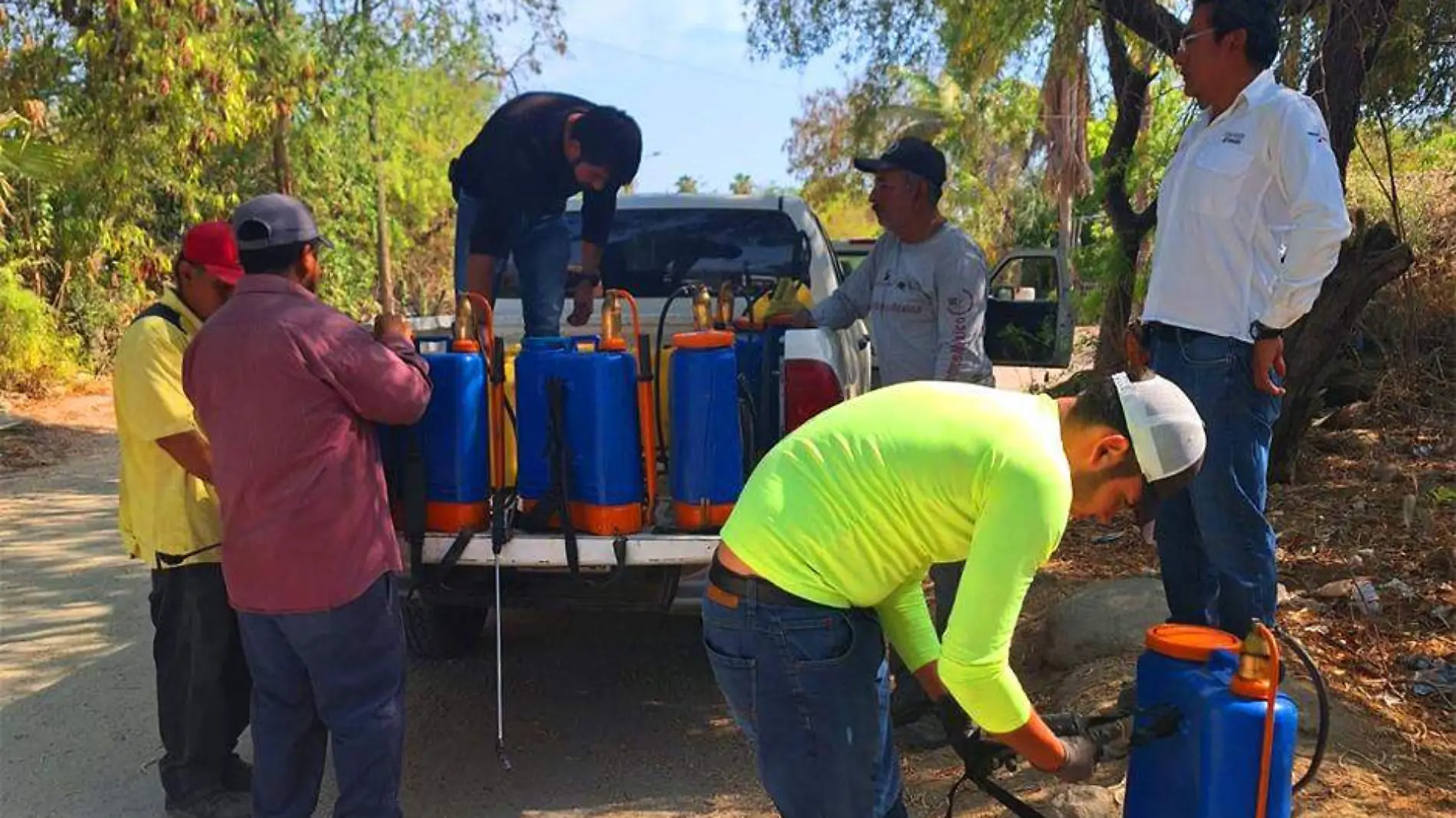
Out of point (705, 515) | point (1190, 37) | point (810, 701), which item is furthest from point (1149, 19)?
point (810, 701)

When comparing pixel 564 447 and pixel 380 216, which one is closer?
pixel 564 447

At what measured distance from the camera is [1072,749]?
6.54ft

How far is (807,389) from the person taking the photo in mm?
3543

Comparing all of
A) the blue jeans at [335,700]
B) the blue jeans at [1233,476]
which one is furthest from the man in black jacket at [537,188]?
the blue jeans at [1233,476]

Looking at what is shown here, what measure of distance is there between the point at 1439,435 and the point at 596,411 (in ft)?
18.6

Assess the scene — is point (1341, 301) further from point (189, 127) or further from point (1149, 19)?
point (189, 127)

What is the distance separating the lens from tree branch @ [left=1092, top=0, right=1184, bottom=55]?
5398 millimetres

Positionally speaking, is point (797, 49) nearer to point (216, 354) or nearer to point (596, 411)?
point (596, 411)

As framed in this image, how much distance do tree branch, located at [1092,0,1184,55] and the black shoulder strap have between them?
436cm

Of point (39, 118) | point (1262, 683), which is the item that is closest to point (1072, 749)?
point (1262, 683)

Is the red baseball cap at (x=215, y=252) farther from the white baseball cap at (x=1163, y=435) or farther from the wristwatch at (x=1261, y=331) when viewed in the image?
the wristwatch at (x=1261, y=331)

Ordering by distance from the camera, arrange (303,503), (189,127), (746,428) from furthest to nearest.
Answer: (189,127), (746,428), (303,503)

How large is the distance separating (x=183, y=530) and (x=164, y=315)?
0.62 metres

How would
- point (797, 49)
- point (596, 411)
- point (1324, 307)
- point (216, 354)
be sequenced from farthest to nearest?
point (797, 49)
point (1324, 307)
point (596, 411)
point (216, 354)
